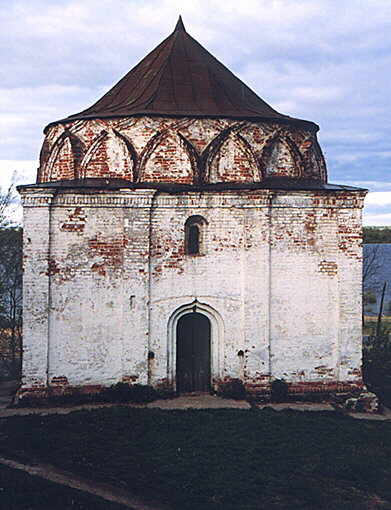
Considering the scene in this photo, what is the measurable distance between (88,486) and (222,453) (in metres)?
2.21

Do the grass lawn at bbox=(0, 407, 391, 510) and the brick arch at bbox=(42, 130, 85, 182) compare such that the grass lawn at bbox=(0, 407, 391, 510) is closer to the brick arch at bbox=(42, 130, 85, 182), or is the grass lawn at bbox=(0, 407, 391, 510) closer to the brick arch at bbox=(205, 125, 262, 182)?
the brick arch at bbox=(205, 125, 262, 182)

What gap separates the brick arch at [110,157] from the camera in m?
13.6

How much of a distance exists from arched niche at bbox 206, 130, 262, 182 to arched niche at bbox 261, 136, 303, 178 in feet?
1.08

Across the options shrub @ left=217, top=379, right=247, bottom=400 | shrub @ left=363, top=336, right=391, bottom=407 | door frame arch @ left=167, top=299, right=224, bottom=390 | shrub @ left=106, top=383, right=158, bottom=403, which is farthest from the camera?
shrub @ left=363, top=336, right=391, bottom=407

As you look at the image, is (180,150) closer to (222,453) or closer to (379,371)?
(222,453)

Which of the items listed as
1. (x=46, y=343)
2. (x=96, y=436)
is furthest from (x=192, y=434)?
(x=46, y=343)

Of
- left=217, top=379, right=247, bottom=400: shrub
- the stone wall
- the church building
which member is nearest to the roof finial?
the church building

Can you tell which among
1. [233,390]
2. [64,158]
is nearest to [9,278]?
[64,158]

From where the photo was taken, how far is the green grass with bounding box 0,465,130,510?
305 inches

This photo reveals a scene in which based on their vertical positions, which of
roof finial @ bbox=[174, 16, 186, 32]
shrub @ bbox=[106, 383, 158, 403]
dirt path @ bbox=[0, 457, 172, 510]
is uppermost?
roof finial @ bbox=[174, 16, 186, 32]

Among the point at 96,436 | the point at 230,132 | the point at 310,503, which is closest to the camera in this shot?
the point at 310,503

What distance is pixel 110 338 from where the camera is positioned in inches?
505

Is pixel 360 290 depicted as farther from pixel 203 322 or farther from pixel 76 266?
pixel 76 266

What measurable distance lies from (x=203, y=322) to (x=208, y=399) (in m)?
1.68
